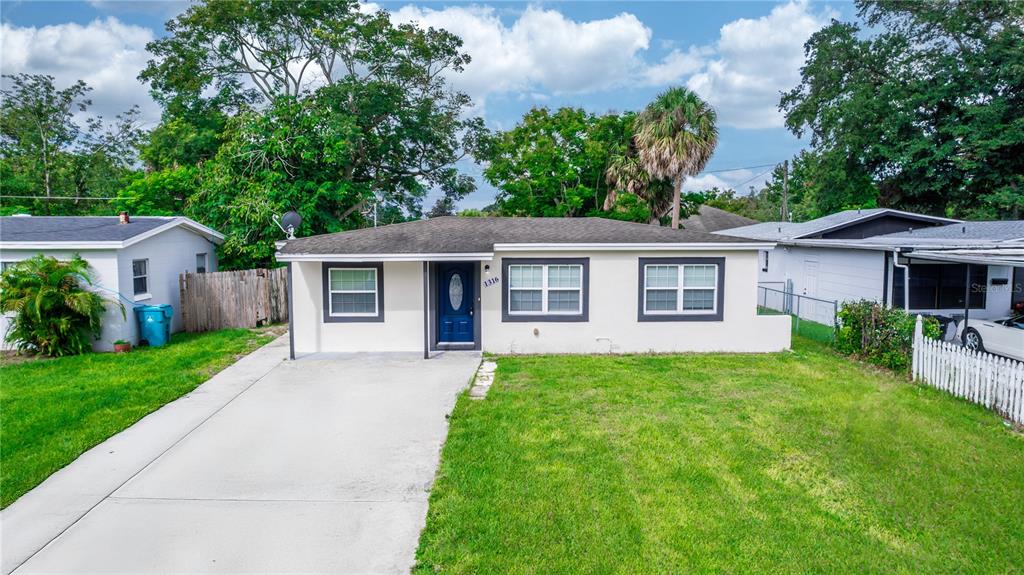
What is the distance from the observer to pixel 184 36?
25.3m

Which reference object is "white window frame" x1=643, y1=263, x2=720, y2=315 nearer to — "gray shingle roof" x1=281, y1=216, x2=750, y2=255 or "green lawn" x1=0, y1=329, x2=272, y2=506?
"gray shingle roof" x1=281, y1=216, x2=750, y2=255

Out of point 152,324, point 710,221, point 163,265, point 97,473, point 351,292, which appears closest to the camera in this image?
point 97,473

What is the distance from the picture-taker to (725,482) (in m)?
5.96

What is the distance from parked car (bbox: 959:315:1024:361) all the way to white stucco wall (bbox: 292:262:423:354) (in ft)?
36.7

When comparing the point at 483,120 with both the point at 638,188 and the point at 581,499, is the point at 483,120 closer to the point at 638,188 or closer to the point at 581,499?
the point at 638,188

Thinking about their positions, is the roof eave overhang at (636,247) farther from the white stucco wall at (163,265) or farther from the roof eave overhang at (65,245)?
the white stucco wall at (163,265)

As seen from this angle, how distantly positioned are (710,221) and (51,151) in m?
37.2

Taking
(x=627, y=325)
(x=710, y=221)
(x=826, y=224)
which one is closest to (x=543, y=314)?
(x=627, y=325)

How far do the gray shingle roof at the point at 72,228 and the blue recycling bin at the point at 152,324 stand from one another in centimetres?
170

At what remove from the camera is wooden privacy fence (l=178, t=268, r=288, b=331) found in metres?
15.1

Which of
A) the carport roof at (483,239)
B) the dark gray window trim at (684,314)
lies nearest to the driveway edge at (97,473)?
the carport roof at (483,239)

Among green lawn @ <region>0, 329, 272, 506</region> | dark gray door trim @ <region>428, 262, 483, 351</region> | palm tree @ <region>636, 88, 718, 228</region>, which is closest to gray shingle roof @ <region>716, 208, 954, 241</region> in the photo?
palm tree @ <region>636, 88, 718, 228</region>

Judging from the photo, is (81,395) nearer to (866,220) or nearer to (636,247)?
(636,247)

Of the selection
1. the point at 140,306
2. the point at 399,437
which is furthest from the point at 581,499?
the point at 140,306
